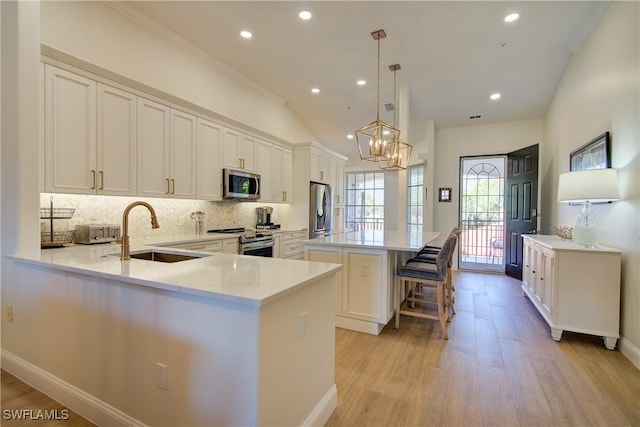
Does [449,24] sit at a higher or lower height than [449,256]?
higher

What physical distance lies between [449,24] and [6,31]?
13.2ft

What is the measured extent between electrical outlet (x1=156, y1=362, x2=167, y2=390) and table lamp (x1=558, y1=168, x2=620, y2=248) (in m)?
3.52

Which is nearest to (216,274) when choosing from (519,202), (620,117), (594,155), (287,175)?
(620,117)

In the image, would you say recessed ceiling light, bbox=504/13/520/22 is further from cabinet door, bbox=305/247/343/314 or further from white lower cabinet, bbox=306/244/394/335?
cabinet door, bbox=305/247/343/314

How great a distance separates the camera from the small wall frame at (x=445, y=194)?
6.30 metres

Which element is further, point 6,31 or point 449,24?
point 449,24

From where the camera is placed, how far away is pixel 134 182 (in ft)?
10.2

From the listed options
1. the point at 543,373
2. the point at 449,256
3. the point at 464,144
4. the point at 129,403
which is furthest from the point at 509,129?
the point at 129,403

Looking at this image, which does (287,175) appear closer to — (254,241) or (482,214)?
(254,241)

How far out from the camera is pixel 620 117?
2.73m

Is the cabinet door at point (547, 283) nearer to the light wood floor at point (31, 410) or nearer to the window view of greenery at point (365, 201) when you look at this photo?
the light wood floor at point (31, 410)

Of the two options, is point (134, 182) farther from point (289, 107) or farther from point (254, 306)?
point (289, 107)

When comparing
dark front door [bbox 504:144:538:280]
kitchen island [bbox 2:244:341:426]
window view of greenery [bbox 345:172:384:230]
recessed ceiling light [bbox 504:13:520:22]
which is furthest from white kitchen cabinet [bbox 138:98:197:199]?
dark front door [bbox 504:144:538:280]

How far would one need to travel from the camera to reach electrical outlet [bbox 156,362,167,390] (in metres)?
1.41
